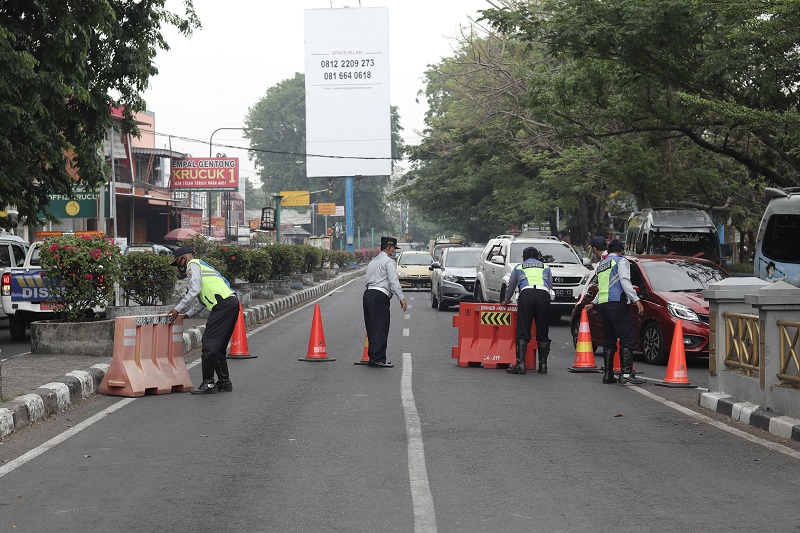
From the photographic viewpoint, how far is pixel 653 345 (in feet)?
49.6

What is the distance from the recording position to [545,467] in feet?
24.9

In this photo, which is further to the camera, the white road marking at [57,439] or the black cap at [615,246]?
the black cap at [615,246]

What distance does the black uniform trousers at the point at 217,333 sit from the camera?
11.5 meters

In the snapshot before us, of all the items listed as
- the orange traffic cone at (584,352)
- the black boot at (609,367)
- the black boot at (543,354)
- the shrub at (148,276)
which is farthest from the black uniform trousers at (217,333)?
the shrub at (148,276)

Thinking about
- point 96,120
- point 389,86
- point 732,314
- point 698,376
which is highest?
point 389,86

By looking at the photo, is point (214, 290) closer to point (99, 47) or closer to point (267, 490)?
point (267, 490)

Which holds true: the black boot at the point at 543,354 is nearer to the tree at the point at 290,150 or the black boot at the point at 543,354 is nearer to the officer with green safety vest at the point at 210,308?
the officer with green safety vest at the point at 210,308

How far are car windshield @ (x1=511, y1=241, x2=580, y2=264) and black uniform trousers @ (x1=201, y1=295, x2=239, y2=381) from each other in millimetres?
12563

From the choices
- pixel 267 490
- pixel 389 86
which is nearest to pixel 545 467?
pixel 267 490

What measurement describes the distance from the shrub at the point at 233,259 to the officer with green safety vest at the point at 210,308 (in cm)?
1280

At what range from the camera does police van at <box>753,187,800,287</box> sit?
17.9 meters

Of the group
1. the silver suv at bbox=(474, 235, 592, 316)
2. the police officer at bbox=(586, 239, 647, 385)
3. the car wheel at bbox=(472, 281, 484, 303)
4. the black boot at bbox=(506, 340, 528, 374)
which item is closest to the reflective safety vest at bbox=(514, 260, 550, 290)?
the black boot at bbox=(506, 340, 528, 374)

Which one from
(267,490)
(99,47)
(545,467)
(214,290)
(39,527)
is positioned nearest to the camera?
(39,527)

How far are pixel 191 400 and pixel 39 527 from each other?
5.27m
